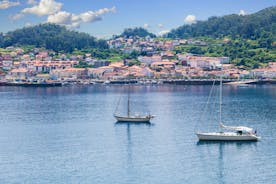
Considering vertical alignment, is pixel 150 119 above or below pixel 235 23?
below

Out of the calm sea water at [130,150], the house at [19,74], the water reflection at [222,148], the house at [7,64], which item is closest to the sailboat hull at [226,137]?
the water reflection at [222,148]

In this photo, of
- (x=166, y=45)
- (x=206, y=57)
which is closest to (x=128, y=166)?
(x=206, y=57)

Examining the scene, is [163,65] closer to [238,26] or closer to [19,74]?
[19,74]

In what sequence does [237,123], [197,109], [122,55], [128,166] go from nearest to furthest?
[128,166], [237,123], [197,109], [122,55]

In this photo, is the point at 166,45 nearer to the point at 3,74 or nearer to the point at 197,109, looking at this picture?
the point at 3,74

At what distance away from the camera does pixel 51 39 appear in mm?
157250

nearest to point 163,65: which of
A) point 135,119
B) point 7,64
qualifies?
point 7,64

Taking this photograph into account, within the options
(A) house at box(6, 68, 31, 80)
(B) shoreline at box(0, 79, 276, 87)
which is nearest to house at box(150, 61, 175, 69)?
(B) shoreline at box(0, 79, 276, 87)

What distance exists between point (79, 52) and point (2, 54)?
1772cm

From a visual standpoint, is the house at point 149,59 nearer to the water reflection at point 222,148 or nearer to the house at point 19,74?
the house at point 19,74

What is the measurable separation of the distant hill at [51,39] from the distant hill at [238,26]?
28.0 m

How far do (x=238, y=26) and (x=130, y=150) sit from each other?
397 ft

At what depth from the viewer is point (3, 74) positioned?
431ft

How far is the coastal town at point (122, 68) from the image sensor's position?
119250 mm
